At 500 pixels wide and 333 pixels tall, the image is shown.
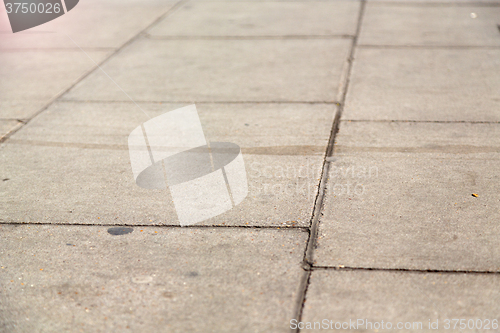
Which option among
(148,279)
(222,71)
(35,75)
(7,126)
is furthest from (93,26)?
(148,279)

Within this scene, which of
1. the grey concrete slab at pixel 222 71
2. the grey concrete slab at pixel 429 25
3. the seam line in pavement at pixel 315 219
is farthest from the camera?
the grey concrete slab at pixel 429 25

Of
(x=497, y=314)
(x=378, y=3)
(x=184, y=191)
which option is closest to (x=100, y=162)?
(x=184, y=191)

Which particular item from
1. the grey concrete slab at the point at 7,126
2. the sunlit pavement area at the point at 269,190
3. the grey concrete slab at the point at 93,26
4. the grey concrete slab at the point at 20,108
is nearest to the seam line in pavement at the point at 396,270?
the sunlit pavement area at the point at 269,190

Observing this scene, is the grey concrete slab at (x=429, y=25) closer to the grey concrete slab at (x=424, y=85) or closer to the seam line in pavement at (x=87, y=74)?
the grey concrete slab at (x=424, y=85)

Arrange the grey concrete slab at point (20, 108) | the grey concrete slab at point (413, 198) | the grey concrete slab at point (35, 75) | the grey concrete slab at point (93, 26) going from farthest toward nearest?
the grey concrete slab at point (93, 26)
the grey concrete slab at point (35, 75)
the grey concrete slab at point (20, 108)
the grey concrete slab at point (413, 198)

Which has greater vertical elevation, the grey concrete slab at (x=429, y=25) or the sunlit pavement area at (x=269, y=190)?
the sunlit pavement area at (x=269, y=190)

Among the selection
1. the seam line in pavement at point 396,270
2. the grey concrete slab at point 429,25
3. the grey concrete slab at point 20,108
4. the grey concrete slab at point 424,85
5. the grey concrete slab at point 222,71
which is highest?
the grey concrete slab at point 20,108

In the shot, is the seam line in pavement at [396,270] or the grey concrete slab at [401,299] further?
the seam line in pavement at [396,270]

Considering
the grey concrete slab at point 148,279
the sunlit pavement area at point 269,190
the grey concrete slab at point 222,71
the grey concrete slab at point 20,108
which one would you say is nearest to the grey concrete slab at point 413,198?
the sunlit pavement area at point 269,190

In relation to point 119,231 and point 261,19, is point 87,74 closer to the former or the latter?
point 261,19

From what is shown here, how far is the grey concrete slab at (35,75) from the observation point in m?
5.83

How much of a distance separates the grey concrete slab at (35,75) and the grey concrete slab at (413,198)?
357cm

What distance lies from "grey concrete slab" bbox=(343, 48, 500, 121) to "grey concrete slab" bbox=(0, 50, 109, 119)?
11.6 ft

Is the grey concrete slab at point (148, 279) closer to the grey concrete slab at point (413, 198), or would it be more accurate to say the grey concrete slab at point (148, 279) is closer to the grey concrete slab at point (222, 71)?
the grey concrete slab at point (413, 198)
